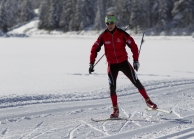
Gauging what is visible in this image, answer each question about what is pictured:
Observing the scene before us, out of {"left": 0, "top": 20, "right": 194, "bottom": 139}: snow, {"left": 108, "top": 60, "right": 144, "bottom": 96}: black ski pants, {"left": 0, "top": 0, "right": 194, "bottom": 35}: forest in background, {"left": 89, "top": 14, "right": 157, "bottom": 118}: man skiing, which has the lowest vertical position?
{"left": 0, "top": 20, "right": 194, "bottom": 139}: snow

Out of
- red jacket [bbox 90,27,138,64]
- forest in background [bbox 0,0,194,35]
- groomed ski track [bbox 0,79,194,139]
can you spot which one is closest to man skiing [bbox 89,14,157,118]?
red jacket [bbox 90,27,138,64]

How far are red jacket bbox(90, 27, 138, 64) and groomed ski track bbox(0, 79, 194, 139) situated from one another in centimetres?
117

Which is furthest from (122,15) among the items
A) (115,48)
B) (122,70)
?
(115,48)

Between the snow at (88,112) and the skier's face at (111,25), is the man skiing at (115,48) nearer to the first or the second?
the skier's face at (111,25)

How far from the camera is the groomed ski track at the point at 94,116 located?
4.82 metres

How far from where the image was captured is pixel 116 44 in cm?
564

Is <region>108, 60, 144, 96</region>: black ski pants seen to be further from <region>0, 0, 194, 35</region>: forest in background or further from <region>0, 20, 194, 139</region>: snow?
<region>0, 0, 194, 35</region>: forest in background

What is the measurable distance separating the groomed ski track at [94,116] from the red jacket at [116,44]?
117cm

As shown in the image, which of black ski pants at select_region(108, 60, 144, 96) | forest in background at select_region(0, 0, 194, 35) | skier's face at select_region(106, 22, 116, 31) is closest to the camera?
skier's face at select_region(106, 22, 116, 31)

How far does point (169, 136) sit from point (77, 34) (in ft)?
206

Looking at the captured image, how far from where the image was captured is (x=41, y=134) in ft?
15.8

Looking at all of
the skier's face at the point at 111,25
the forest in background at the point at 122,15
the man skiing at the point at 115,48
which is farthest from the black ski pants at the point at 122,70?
the forest in background at the point at 122,15

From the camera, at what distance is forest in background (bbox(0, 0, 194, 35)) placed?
5800 cm

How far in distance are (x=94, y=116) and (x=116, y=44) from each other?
148 cm
